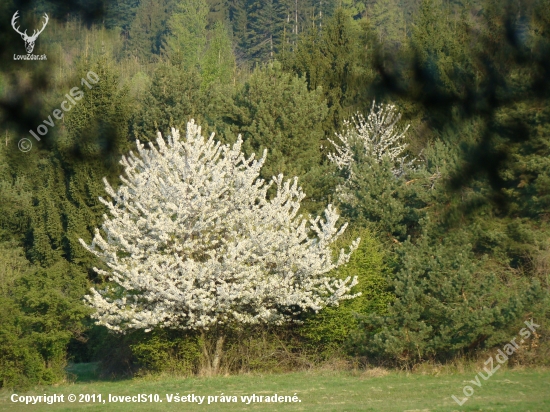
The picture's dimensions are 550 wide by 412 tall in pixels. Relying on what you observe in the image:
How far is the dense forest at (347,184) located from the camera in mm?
22109

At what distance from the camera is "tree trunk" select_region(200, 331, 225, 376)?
23.1m

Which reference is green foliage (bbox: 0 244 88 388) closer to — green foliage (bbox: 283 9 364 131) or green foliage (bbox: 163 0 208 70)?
green foliage (bbox: 283 9 364 131)

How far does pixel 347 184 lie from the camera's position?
34.8 meters

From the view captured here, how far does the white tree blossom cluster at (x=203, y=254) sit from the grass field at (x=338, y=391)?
6.50 ft

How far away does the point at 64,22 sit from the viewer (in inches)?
750

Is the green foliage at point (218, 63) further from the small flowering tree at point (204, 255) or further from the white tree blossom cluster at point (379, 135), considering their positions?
the small flowering tree at point (204, 255)

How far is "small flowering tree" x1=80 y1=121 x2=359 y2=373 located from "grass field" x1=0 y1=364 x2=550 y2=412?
6.46ft

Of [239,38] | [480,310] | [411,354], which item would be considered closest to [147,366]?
[411,354]

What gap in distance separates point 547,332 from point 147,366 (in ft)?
38.0

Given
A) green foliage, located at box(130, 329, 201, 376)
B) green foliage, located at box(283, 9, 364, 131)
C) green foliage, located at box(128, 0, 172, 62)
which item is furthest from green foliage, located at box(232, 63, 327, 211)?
green foliage, located at box(128, 0, 172, 62)

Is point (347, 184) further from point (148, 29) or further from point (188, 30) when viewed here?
point (148, 29)

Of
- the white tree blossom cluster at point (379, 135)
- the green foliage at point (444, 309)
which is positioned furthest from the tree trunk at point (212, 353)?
the white tree blossom cluster at point (379, 135)

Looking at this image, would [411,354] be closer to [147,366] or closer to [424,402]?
[424,402]

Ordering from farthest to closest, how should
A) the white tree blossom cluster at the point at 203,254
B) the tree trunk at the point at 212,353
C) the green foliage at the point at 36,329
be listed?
1. the tree trunk at the point at 212,353
2. the white tree blossom cluster at the point at 203,254
3. the green foliage at the point at 36,329
